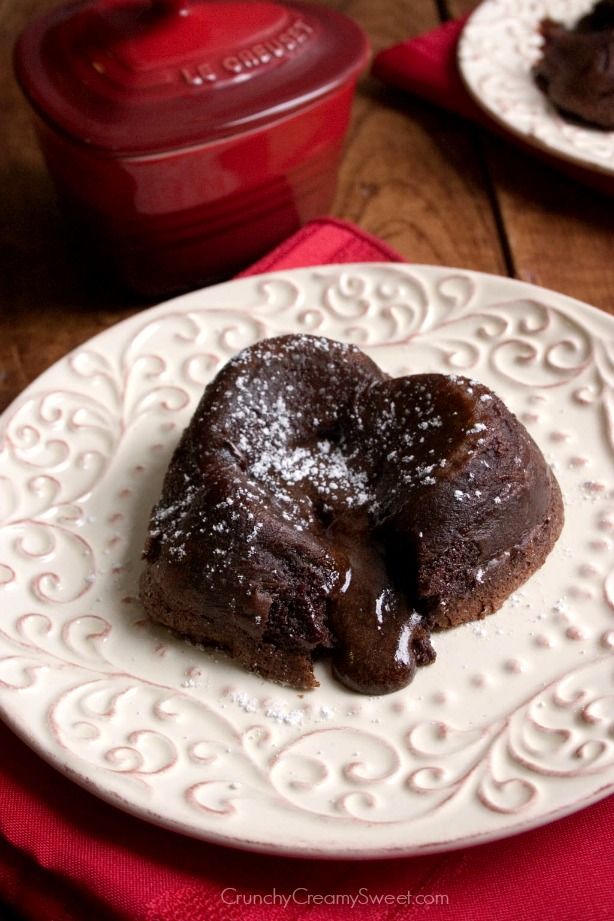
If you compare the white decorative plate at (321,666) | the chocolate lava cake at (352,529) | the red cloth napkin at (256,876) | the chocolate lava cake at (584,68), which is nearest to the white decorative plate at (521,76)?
the chocolate lava cake at (584,68)

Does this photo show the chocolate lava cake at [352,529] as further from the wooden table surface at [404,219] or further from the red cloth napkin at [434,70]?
the red cloth napkin at [434,70]

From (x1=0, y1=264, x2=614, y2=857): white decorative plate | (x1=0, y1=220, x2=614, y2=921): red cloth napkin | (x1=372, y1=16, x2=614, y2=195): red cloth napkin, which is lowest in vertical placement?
(x1=0, y1=220, x2=614, y2=921): red cloth napkin

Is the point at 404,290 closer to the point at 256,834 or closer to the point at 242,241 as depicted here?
the point at 242,241

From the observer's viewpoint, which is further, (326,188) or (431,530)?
(326,188)

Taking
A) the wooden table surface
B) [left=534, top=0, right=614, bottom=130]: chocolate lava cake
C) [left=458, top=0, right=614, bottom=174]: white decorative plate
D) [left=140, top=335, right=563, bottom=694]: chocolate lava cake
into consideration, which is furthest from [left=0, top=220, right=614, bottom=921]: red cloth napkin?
[left=534, top=0, right=614, bottom=130]: chocolate lava cake

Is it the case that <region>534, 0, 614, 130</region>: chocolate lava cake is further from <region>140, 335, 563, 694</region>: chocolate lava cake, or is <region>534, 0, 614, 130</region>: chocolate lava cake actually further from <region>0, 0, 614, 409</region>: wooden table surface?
<region>140, 335, 563, 694</region>: chocolate lava cake

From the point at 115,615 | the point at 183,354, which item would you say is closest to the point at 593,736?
the point at 115,615
